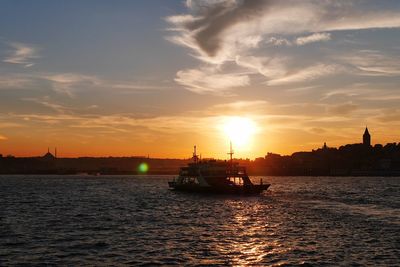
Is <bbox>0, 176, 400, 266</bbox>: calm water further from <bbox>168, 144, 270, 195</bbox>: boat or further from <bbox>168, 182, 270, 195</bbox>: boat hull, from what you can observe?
<bbox>168, 144, 270, 195</bbox>: boat


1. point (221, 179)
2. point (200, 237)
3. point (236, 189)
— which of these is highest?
point (221, 179)

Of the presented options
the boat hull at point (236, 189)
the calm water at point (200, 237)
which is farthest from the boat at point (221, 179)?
A: the calm water at point (200, 237)

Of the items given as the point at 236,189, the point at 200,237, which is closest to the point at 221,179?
the point at 236,189

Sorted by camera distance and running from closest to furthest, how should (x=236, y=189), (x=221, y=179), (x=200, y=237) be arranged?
(x=200, y=237) < (x=236, y=189) < (x=221, y=179)

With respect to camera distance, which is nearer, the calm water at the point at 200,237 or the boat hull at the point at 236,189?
the calm water at the point at 200,237

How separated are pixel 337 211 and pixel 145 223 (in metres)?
33.2

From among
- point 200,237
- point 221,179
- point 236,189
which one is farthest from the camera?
point 221,179

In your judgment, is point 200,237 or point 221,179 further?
point 221,179

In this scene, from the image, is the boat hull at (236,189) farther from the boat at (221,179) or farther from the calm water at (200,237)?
the calm water at (200,237)

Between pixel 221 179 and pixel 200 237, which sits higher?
pixel 221 179

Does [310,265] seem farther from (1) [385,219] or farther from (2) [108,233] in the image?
(1) [385,219]

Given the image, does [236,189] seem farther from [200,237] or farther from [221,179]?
[200,237]

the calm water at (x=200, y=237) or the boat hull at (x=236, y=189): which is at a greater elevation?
the boat hull at (x=236, y=189)

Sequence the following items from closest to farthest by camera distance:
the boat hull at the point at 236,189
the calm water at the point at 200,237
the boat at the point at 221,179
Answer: the calm water at the point at 200,237 < the boat hull at the point at 236,189 < the boat at the point at 221,179
